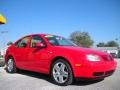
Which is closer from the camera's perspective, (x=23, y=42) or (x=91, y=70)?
(x=91, y=70)

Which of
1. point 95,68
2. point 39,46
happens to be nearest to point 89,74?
point 95,68

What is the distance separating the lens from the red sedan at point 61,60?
19.1ft

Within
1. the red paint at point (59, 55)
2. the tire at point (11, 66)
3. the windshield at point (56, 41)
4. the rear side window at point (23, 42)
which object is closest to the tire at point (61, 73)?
the red paint at point (59, 55)

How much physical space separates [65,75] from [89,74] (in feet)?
2.48

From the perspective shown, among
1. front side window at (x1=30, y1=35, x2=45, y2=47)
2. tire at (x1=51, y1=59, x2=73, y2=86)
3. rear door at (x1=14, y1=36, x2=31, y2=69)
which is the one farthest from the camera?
rear door at (x1=14, y1=36, x2=31, y2=69)

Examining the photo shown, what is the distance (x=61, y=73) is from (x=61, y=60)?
364mm

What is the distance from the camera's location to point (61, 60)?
6.33m

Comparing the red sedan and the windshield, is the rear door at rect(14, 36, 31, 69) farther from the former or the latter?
the windshield

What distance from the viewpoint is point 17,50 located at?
8.39m

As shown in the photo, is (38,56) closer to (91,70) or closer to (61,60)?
(61,60)

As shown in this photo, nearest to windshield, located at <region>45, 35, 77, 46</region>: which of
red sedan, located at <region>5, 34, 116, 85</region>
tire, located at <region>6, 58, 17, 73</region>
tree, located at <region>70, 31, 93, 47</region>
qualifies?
red sedan, located at <region>5, 34, 116, 85</region>

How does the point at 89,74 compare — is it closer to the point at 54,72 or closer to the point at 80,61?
the point at 80,61

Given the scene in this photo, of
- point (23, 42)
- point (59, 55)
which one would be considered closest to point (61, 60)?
point (59, 55)

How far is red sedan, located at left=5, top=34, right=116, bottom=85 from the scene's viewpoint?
5.82 meters
